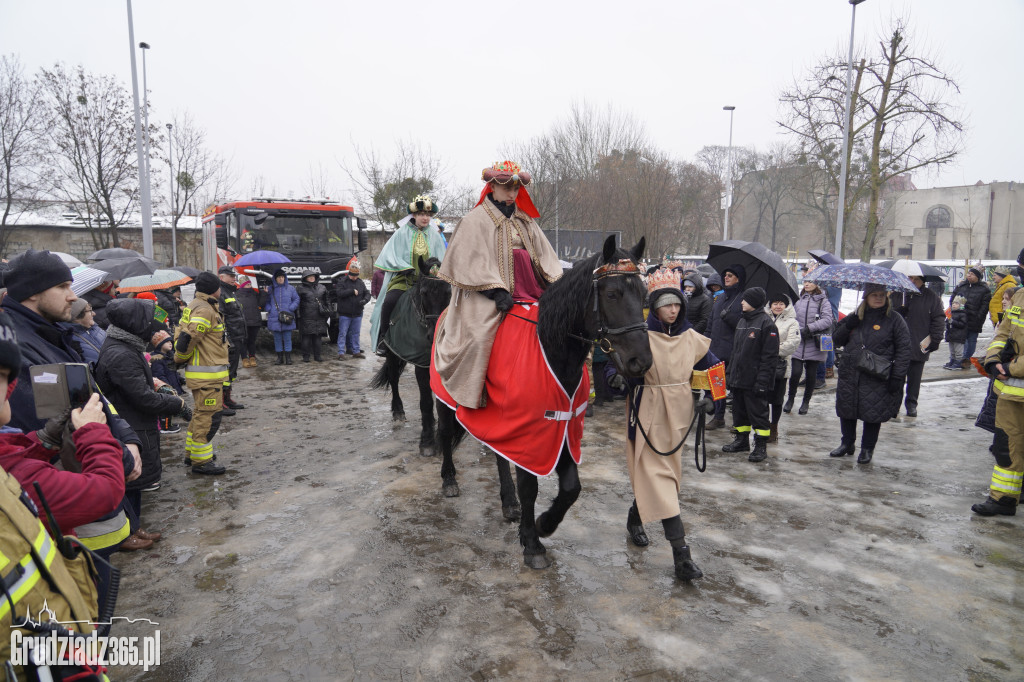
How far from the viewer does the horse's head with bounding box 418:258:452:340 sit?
6.11 m

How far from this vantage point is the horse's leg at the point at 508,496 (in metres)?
4.74

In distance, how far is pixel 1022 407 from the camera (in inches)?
185

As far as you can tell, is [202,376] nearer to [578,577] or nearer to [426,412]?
[426,412]

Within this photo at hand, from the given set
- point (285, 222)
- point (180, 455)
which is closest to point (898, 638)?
point (180, 455)

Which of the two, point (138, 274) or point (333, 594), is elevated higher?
point (138, 274)

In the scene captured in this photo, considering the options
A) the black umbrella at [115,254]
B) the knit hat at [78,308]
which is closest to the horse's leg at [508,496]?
the knit hat at [78,308]

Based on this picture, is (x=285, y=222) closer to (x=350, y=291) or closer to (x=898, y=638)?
(x=350, y=291)

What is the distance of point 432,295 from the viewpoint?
20.1ft

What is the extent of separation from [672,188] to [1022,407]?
19.7m

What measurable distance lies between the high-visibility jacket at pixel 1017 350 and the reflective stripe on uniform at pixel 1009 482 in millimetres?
609

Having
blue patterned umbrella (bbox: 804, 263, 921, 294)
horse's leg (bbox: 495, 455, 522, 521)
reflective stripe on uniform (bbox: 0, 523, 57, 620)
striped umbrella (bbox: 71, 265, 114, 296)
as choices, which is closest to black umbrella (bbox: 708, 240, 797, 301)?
blue patterned umbrella (bbox: 804, 263, 921, 294)

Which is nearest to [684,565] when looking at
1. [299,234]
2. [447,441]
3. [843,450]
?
[447,441]

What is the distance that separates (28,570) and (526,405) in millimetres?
2554

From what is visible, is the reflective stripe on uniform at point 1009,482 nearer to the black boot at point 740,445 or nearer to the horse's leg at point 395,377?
the black boot at point 740,445
